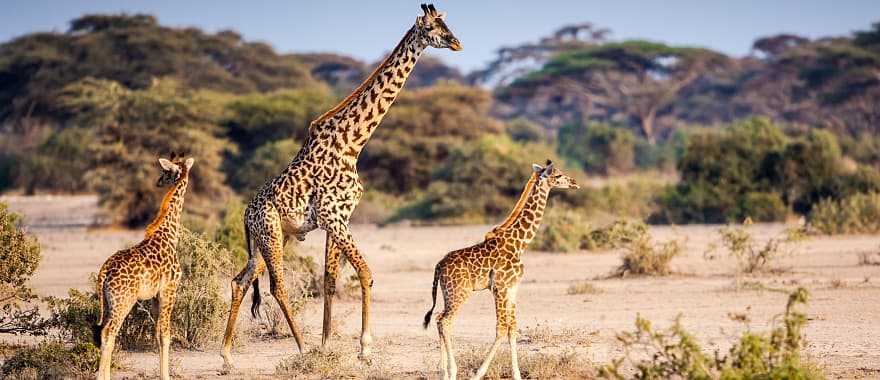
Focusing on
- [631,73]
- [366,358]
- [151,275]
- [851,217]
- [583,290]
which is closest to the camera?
[151,275]

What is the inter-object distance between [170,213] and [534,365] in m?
2.89

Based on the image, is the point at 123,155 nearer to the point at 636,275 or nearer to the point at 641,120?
the point at 636,275

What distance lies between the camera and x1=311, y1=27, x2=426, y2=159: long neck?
28.6 ft

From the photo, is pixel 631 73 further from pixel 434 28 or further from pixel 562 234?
pixel 434 28

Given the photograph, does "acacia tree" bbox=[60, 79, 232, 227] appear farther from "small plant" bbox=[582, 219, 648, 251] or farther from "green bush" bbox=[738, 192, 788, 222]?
"small plant" bbox=[582, 219, 648, 251]

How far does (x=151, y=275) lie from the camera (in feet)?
25.4

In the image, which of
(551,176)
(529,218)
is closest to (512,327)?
(529,218)

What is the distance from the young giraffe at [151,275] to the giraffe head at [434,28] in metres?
2.02

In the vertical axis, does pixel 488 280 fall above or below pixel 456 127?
below

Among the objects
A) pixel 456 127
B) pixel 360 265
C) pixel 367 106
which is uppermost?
pixel 456 127

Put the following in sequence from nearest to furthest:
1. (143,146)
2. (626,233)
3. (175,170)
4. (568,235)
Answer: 1. (175,170)
2. (626,233)
3. (568,235)
4. (143,146)

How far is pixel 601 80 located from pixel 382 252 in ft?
116

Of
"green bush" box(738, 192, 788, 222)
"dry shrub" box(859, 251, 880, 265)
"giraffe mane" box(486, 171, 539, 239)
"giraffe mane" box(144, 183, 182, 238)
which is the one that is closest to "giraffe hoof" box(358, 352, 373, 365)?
"giraffe mane" box(486, 171, 539, 239)

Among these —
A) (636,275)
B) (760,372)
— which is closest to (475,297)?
(636,275)
